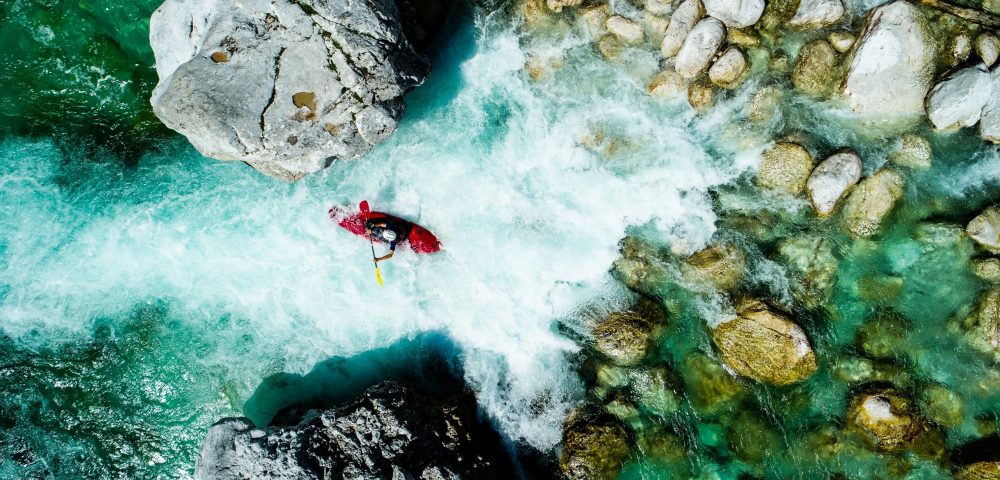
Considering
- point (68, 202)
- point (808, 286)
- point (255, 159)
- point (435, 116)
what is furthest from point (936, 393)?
point (68, 202)

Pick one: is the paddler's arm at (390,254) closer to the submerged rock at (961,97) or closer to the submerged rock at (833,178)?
the submerged rock at (833,178)

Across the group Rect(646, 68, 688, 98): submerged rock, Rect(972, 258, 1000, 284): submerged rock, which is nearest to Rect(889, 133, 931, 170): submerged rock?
Rect(972, 258, 1000, 284): submerged rock

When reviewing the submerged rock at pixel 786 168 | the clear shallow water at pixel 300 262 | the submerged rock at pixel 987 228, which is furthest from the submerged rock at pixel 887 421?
the clear shallow water at pixel 300 262

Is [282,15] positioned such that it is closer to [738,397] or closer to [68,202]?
[68,202]

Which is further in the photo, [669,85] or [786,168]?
[669,85]

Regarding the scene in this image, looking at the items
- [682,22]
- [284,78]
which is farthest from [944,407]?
[284,78]

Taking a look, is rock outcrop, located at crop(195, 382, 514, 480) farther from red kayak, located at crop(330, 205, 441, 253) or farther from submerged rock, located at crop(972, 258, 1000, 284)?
submerged rock, located at crop(972, 258, 1000, 284)

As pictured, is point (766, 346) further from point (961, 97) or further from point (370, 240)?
point (370, 240)
